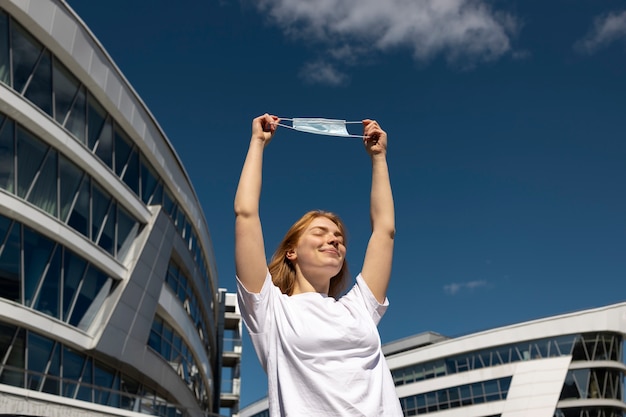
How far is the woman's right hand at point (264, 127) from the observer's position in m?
3.21

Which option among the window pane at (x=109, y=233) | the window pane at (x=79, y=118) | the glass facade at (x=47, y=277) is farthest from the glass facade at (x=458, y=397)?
the window pane at (x=79, y=118)

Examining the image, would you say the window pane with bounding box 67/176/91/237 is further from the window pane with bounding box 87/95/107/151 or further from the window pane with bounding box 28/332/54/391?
the window pane with bounding box 28/332/54/391

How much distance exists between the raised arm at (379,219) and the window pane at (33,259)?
54.5 feet

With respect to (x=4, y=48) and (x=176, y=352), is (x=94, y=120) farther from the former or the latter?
(x=176, y=352)

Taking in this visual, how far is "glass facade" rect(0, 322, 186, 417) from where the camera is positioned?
17.4 m

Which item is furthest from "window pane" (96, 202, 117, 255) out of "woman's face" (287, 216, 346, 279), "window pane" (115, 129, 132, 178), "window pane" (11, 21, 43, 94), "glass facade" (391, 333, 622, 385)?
"glass facade" (391, 333, 622, 385)

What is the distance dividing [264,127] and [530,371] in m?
57.4

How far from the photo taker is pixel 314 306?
2873mm

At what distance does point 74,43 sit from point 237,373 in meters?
43.3

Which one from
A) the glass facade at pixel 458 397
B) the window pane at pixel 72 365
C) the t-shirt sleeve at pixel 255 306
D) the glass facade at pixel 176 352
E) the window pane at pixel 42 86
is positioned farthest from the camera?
the glass facade at pixel 458 397

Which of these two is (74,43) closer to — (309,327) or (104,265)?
(104,265)

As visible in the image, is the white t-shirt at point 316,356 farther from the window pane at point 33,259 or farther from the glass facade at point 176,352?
the glass facade at point 176,352

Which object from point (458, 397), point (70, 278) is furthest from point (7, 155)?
point (458, 397)

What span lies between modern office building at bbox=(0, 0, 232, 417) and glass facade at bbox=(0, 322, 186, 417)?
0.11ft
